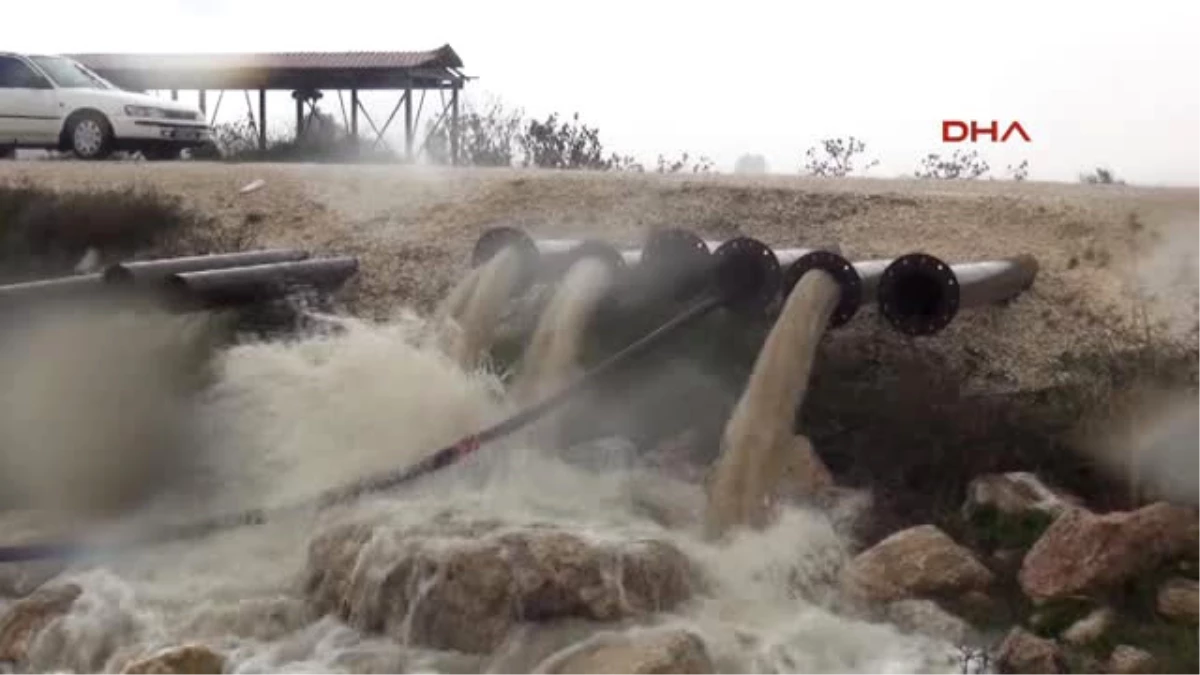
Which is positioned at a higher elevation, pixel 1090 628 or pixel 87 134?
pixel 87 134

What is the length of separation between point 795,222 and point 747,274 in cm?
237

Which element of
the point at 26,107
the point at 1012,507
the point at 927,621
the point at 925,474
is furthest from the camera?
the point at 26,107

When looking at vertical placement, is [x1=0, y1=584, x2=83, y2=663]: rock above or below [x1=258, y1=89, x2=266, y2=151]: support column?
below

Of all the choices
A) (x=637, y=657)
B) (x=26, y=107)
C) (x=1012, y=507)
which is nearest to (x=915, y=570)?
(x=1012, y=507)

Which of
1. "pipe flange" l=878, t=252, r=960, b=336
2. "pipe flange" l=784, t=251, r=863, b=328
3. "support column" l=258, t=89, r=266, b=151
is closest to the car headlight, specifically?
"support column" l=258, t=89, r=266, b=151

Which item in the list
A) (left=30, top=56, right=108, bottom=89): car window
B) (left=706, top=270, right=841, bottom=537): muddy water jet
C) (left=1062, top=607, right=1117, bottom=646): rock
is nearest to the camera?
(left=1062, top=607, right=1117, bottom=646): rock

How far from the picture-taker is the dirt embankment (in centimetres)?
947

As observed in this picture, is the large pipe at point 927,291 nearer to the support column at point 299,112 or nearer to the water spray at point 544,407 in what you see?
the water spray at point 544,407

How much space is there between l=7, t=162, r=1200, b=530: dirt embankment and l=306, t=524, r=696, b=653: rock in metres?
1.80

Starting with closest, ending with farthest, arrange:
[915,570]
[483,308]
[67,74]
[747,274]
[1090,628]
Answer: [1090,628]
[915,570]
[747,274]
[483,308]
[67,74]

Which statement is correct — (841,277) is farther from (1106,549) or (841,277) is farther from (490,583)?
(490,583)

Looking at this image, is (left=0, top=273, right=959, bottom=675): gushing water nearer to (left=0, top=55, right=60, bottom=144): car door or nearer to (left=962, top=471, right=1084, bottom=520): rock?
(left=962, top=471, right=1084, bottom=520): rock

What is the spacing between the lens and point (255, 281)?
459 inches

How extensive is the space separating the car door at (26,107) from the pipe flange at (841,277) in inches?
485
